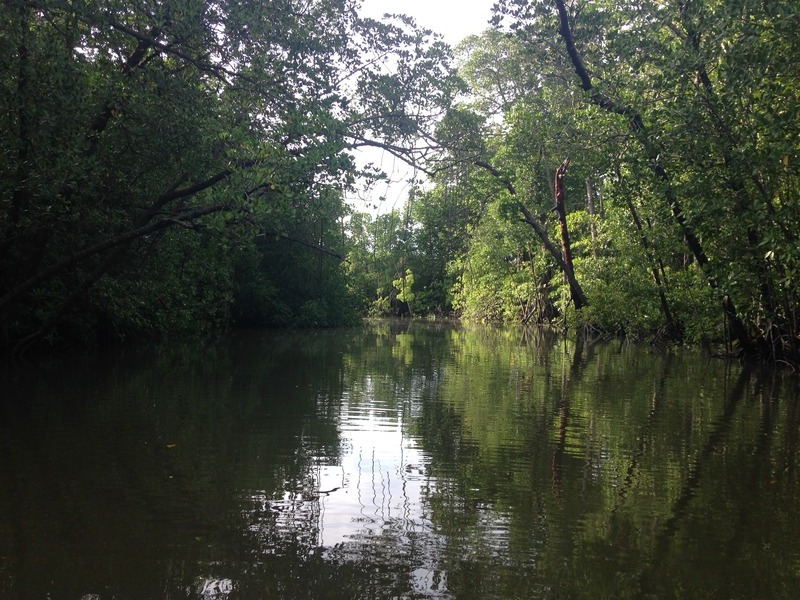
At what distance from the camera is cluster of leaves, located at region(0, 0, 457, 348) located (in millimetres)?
10086

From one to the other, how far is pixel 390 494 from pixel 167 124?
8.90m

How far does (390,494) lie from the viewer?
197 inches

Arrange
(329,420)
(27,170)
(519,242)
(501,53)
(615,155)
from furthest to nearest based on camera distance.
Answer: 1. (519,242)
2. (501,53)
3. (615,155)
4. (27,170)
5. (329,420)

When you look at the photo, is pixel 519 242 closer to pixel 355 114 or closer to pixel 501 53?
pixel 501 53

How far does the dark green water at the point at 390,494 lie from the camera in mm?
3502

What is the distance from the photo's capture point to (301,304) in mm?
36188

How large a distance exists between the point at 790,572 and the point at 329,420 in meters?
4.98

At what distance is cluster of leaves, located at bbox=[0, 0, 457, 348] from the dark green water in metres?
2.98

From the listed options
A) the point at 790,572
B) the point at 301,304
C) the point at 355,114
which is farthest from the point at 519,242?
the point at 790,572

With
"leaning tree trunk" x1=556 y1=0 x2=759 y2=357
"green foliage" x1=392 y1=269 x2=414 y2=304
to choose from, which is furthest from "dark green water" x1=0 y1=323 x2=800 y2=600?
"green foliage" x1=392 y1=269 x2=414 y2=304

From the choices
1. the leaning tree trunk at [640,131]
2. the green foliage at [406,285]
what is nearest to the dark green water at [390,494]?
the leaning tree trunk at [640,131]

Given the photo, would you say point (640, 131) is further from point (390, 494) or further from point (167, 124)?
point (390, 494)

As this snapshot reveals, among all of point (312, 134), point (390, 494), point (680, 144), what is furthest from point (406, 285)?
point (390, 494)

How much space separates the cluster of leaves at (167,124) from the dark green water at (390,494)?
298 centimetres
